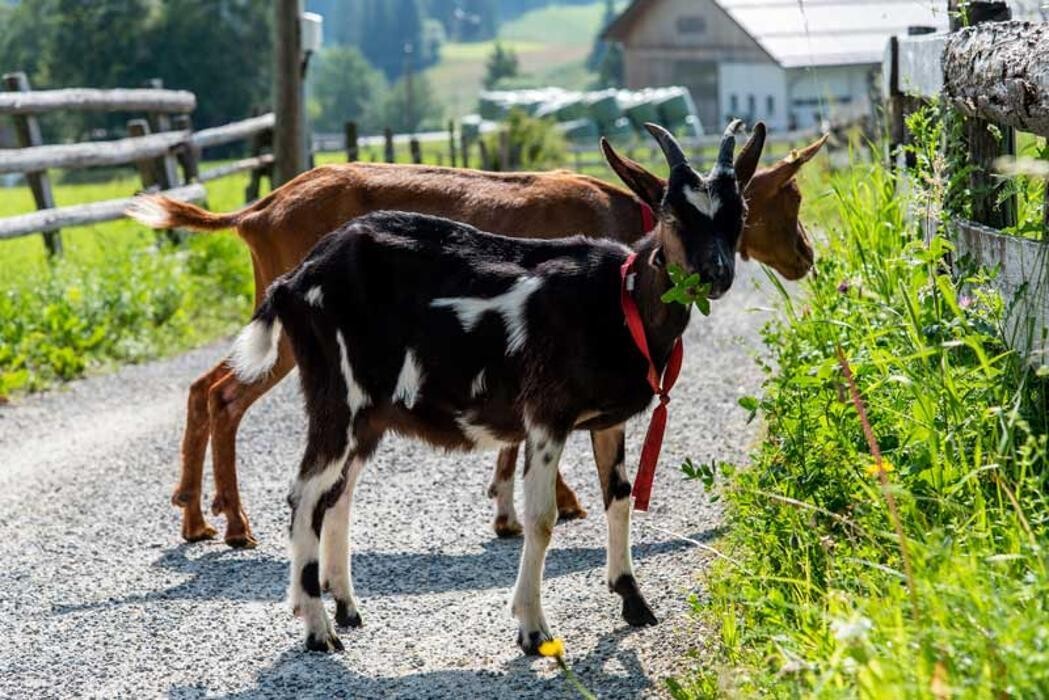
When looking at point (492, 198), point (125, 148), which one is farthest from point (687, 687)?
point (125, 148)

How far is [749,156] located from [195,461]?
312 cm

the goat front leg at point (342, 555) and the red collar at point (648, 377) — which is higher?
the red collar at point (648, 377)

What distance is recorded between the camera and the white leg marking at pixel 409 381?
6082mm

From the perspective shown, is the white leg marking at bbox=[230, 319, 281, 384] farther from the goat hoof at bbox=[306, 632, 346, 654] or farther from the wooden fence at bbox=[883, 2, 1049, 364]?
the wooden fence at bbox=[883, 2, 1049, 364]

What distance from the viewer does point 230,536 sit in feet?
24.6

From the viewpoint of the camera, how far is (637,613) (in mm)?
6051

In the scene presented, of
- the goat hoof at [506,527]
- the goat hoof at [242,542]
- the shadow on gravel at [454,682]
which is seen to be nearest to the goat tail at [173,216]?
the goat hoof at [242,542]

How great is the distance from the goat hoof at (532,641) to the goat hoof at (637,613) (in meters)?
0.39

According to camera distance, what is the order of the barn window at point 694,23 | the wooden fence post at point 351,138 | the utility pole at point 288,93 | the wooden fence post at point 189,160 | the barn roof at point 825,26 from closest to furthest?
the utility pole at point 288,93, the wooden fence post at point 189,160, the wooden fence post at point 351,138, the barn roof at point 825,26, the barn window at point 694,23

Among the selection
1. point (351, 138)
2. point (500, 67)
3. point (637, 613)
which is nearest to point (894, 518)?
point (637, 613)

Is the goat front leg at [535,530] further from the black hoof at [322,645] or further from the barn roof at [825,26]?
the barn roof at [825,26]

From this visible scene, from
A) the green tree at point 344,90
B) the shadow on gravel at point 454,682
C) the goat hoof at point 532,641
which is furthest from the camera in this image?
the green tree at point 344,90

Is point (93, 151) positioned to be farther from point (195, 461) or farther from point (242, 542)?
point (242, 542)

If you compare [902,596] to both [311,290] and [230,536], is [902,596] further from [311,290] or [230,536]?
[230,536]
